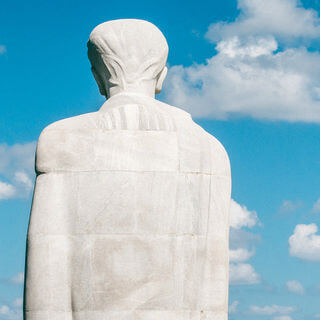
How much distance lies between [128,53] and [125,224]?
2.84m

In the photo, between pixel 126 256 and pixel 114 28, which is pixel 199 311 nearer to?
pixel 126 256

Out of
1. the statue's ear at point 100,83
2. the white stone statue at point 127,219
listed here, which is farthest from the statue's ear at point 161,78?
the statue's ear at point 100,83

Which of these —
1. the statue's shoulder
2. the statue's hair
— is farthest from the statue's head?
the statue's shoulder

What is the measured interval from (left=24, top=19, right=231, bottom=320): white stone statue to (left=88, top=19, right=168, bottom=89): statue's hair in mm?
46

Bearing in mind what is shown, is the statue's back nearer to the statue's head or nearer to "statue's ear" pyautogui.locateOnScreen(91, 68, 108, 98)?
the statue's head

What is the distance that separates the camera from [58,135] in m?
12.6

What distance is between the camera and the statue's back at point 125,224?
12.0m

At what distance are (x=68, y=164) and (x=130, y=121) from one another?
120 centimetres

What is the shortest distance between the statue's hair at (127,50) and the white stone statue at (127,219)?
0.05 meters

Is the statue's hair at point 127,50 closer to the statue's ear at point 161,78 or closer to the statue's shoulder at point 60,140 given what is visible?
the statue's ear at point 161,78

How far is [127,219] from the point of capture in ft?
39.9

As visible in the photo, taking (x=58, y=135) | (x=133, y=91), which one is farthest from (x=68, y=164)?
(x=133, y=91)

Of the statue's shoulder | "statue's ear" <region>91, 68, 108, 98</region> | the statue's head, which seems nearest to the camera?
the statue's shoulder

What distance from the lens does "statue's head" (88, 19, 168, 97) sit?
13.0 meters
